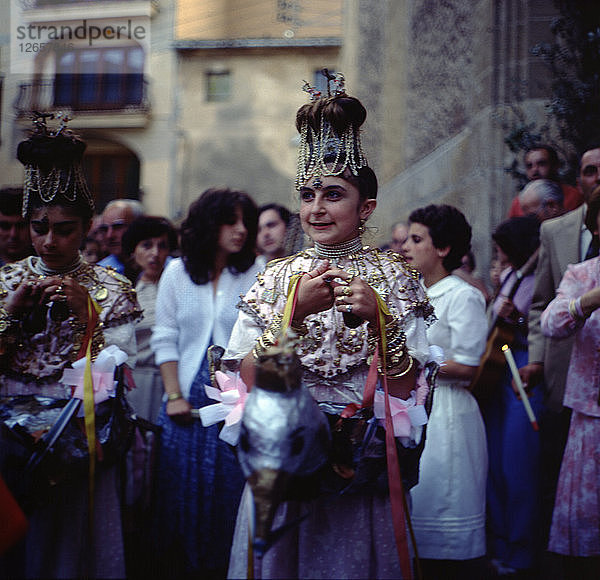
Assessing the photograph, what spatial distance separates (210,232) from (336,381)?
1566 mm

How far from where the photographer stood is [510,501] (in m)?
3.59

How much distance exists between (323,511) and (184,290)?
1648mm

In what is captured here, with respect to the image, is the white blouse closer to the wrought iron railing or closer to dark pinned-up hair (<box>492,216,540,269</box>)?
the wrought iron railing

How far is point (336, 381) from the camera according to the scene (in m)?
2.05

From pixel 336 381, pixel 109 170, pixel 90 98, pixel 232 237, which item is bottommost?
pixel 336 381

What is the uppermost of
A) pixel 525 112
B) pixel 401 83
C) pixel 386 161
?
pixel 401 83

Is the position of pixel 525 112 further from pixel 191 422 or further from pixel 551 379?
pixel 191 422

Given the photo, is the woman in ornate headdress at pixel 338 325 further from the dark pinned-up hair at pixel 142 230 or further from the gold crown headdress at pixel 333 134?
the dark pinned-up hair at pixel 142 230

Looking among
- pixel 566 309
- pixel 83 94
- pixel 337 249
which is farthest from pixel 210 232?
pixel 83 94

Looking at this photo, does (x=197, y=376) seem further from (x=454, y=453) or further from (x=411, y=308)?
(x=411, y=308)

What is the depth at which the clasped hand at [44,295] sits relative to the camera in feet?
7.35

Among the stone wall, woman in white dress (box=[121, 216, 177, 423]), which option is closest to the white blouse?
woman in white dress (box=[121, 216, 177, 423])

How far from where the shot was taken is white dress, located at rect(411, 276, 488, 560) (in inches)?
118

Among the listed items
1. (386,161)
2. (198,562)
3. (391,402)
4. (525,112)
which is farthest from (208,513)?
(386,161)
